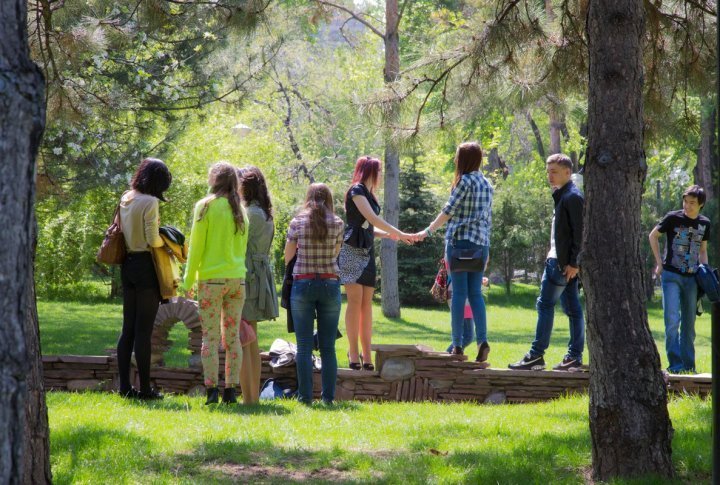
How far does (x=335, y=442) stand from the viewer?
19.8 ft

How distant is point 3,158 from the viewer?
227cm

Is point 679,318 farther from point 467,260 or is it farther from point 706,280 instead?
point 467,260

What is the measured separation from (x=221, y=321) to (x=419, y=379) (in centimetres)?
226

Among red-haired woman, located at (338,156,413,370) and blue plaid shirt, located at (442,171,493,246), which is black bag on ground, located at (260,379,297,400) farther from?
blue plaid shirt, located at (442,171,493,246)

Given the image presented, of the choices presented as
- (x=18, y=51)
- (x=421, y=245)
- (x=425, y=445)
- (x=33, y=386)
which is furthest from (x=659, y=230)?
(x=421, y=245)

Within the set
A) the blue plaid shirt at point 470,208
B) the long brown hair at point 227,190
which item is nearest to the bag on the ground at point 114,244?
the long brown hair at point 227,190

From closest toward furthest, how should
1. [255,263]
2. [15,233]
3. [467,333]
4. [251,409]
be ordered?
[15,233] → [251,409] → [255,263] → [467,333]

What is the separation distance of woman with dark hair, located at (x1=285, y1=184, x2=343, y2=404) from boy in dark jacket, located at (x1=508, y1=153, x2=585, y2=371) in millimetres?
1847

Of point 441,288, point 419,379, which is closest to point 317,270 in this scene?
point 419,379

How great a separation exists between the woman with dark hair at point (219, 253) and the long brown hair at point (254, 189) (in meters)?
0.37

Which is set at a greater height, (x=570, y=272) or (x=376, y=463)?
(x=570, y=272)

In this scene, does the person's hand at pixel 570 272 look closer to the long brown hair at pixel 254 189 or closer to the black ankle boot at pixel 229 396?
the long brown hair at pixel 254 189

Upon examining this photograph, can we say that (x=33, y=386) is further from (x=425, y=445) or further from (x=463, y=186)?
(x=463, y=186)

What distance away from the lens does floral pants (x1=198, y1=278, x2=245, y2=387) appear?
7230mm
